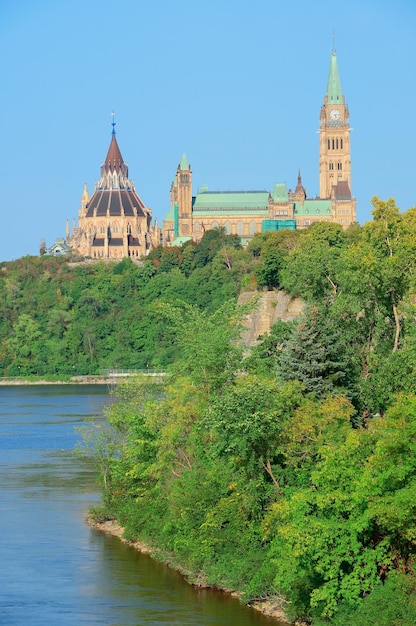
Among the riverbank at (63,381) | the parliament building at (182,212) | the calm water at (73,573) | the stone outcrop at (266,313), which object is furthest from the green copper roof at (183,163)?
the calm water at (73,573)

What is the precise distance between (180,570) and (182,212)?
501ft

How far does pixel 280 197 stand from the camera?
614 ft

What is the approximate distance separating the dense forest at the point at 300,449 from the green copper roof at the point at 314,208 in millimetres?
126580

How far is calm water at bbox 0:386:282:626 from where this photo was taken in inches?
1302

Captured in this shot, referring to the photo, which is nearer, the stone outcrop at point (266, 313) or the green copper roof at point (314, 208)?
the stone outcrop at point (266, 313)

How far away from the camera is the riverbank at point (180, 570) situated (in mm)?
32562

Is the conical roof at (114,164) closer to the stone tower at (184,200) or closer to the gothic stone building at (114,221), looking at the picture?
the gothic stone building at (114,221)

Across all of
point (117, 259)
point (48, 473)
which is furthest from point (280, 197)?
point (48, 473)

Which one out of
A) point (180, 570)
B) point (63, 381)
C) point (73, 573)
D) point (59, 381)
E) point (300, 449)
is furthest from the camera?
point (59, 381)

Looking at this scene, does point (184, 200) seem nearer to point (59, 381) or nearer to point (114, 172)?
point (114, 172)

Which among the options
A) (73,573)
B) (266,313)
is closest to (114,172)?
(266,313)

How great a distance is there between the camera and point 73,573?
123ft

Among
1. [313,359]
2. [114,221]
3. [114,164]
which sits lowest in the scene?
[313,359]

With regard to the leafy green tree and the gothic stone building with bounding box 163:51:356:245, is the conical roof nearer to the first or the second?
the gothic stone building with bounding box 163:51:356:245
